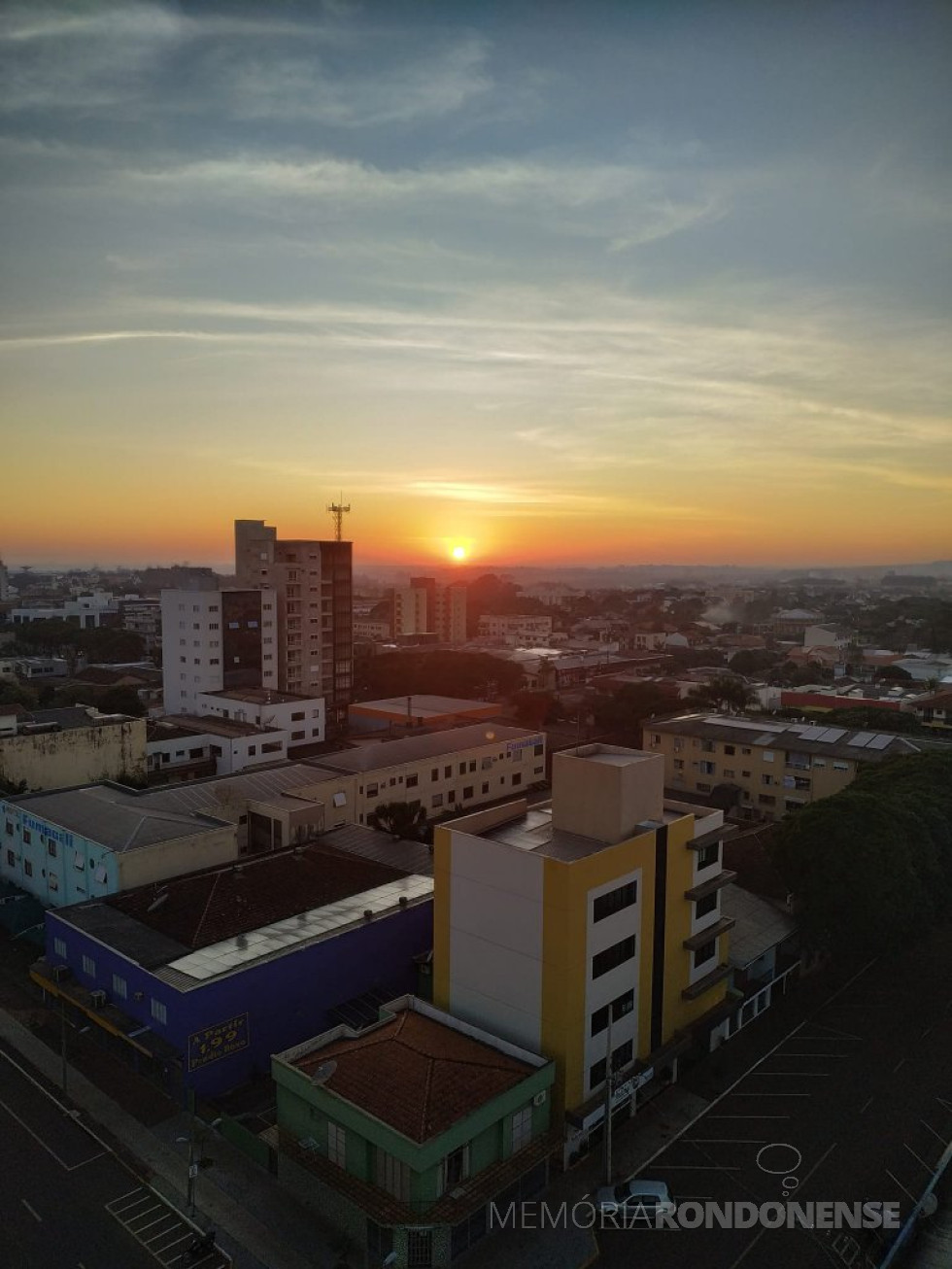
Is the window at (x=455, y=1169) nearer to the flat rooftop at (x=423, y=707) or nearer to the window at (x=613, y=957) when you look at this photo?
the window at (x=613, y=957)

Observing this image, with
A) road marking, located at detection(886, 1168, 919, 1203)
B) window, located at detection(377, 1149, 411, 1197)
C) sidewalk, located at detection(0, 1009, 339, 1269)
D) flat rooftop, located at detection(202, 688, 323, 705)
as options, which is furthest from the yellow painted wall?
flat rooftop, located at detection(202, 688, 323, 705)

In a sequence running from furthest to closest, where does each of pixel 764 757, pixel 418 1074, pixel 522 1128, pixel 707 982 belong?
pixel 764 757 → pixel 707 982 → pixel 522 1128 → pixel 418 1074

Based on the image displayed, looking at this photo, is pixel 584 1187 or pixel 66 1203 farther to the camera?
pixel 584 1187

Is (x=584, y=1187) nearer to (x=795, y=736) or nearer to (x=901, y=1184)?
(x=901, y=1184)

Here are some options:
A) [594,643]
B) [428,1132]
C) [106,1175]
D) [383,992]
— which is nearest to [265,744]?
[383,992]

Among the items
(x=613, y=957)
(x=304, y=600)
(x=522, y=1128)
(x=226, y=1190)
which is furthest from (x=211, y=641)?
(x=522, y=1128)

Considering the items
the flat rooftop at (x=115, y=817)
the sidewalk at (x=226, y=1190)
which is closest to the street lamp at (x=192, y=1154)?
the sidewalk at (x=226, y=1190)

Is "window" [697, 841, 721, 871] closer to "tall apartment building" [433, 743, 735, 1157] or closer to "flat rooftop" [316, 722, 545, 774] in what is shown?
"tall apartment building" [433, 743, 735, 1157]
